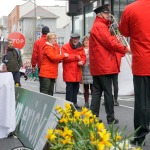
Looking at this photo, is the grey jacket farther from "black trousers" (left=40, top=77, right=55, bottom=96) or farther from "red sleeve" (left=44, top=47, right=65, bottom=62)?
"red sleeve" (left=44, top=47, right=65, bottom=62)

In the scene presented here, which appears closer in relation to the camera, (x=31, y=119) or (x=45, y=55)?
(x=31, y=119)

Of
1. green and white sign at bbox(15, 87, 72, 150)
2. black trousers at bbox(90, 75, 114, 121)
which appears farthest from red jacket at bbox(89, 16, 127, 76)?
green and white sign at bbox(15, 87, 72, 150)

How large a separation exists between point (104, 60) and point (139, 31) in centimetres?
180

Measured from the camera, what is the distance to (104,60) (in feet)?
24.4

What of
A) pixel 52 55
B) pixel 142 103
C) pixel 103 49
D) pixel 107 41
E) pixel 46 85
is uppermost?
pixel 107 41

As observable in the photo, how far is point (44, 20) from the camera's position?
133 metres

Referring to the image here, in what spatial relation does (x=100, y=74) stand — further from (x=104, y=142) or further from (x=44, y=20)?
(x=44, y=20)

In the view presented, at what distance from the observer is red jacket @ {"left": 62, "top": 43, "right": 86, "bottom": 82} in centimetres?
1012

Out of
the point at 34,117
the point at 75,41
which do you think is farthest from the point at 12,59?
the point at 34,117

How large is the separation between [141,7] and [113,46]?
5.32 feet

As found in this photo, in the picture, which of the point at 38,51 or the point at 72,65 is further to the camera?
the point at 38,51

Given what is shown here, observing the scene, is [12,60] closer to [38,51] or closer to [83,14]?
[38,51]

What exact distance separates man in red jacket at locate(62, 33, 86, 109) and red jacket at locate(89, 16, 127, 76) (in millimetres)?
2526

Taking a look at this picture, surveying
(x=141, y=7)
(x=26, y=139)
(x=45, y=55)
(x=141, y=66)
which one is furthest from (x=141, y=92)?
(x=45, y=55)
